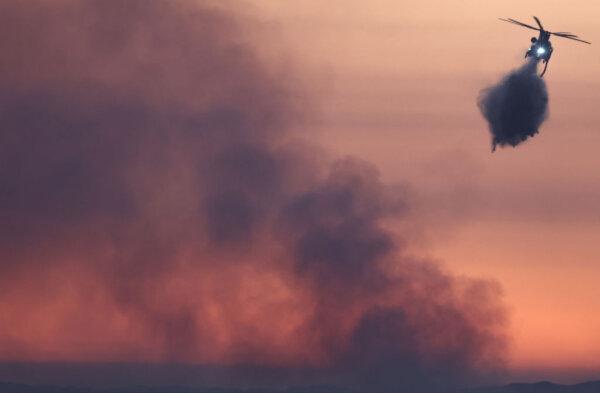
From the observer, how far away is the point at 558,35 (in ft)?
441

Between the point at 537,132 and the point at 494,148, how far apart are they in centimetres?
497

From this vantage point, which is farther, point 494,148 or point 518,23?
point 494,148

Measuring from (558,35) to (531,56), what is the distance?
469cm

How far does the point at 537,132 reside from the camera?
141125 mm

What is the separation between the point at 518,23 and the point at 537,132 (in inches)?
565

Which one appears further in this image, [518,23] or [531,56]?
[531,56]

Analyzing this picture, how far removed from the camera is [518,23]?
427ft

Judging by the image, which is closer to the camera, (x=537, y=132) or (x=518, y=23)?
(x=518, y=23)

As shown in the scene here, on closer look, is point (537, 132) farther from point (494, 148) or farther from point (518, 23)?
point (518, 23)

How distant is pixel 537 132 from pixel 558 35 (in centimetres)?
1048

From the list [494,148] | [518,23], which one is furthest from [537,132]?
[518,23]

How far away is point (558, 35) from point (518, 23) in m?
5.99
